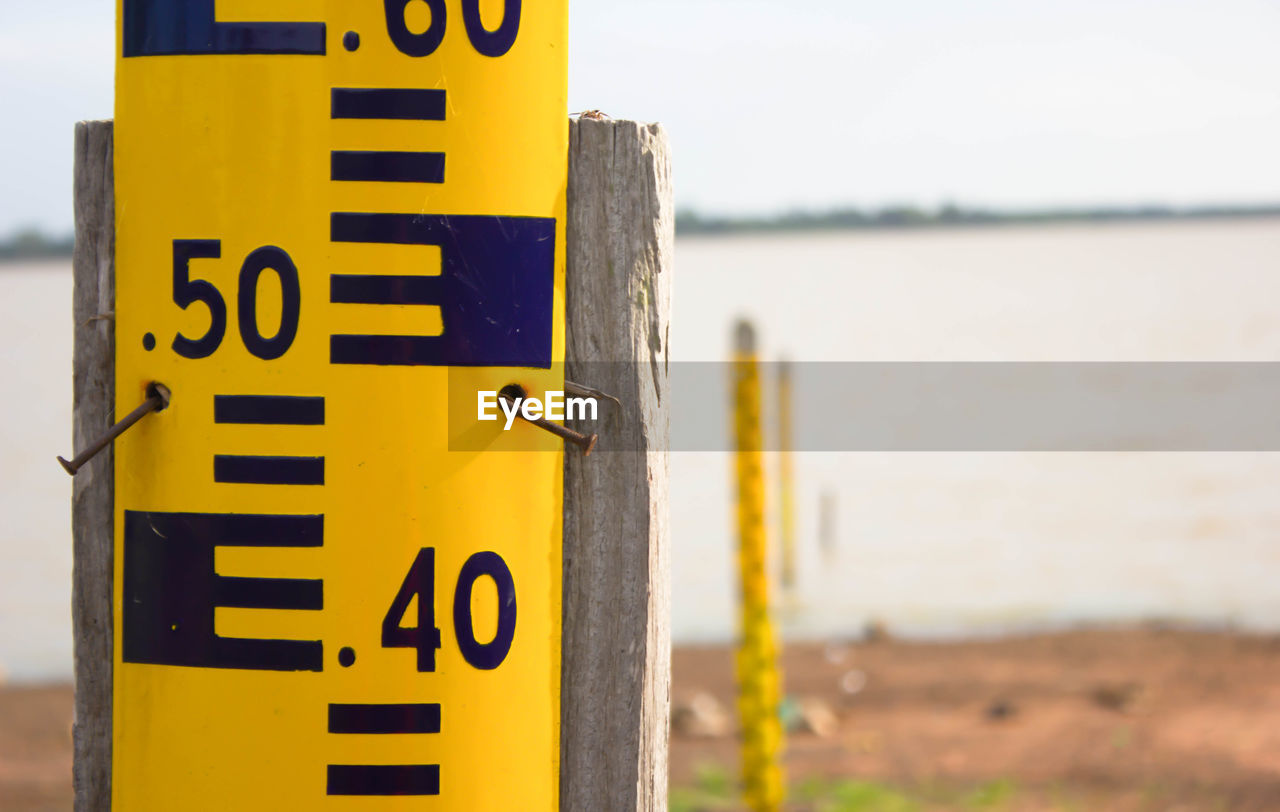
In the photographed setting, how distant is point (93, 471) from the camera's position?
1.78 m

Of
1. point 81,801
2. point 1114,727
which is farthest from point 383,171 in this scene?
point 1114,727

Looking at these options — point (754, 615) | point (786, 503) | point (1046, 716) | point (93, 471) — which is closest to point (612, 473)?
point (93, 471)

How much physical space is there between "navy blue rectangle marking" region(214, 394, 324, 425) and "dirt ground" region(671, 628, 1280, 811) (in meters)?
4.07

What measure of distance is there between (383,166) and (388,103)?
8cm

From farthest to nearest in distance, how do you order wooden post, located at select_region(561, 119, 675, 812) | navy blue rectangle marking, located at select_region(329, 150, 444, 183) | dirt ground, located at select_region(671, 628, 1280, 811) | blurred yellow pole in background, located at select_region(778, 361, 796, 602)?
blurred yellow pole in background, located at select_region(778, 361, 796, 602)
dirt ground, located at select_region(671, 628, 1280, 811)
wooden post, located at select_region(561, 119, 675, 812)
navy blue rectangle marking, located at select_region(329, 150, 444, 183)

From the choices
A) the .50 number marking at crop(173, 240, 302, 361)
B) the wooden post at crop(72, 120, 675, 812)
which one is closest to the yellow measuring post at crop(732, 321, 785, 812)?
the wooden post at crop(72, 120, 675, 812)

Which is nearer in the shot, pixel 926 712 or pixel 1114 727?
pixel 1114 727

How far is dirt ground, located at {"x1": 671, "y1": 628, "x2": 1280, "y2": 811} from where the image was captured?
16.6ft

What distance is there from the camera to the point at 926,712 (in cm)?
632

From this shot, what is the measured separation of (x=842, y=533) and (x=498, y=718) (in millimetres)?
11923

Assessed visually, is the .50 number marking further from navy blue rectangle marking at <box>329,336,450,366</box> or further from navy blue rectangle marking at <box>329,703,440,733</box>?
navy blue rectangle marking at <box>329,703,440,733</box>

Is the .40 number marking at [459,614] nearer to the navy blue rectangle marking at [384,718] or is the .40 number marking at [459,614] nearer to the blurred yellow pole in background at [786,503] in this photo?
the navy blue rectangle marking at [384,718]

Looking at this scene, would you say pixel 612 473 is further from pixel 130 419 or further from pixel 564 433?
pixel 130 419

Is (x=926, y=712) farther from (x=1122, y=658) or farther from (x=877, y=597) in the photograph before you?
(x=877, y=597)
